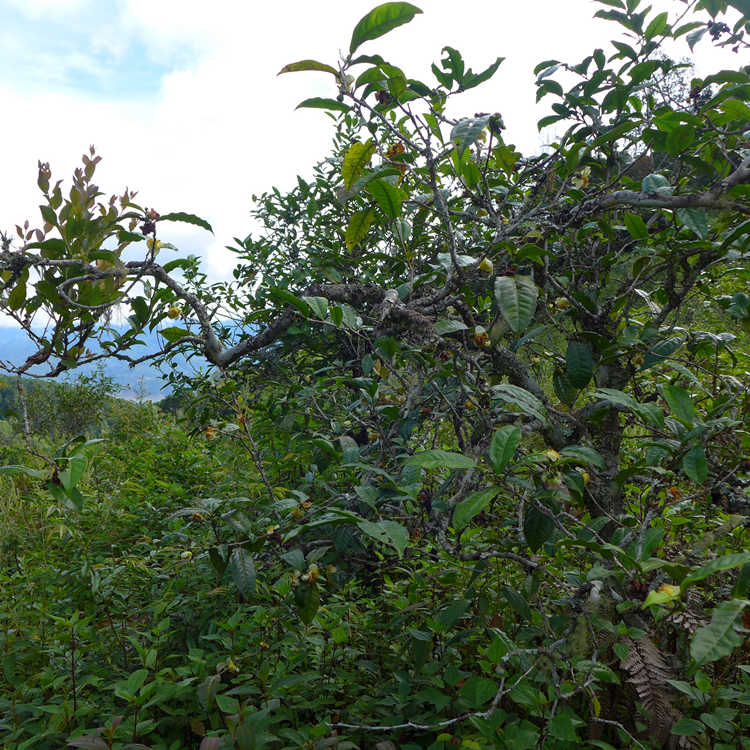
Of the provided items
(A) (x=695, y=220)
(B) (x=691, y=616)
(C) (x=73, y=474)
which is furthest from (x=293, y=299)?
(B) (x=691, y=616)

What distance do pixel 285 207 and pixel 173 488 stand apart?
1908 millimetres

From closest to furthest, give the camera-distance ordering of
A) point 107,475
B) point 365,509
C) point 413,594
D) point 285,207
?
point 365,509
point 413,594
point 285,207
point 107,475

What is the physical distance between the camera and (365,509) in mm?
1352

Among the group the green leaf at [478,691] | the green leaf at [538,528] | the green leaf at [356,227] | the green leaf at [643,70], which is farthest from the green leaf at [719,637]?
the green leaf at [643,70]

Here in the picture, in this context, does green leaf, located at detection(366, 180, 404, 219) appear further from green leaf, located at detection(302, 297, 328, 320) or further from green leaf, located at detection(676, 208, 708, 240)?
green leaf, located at detection(676, 208, 708, 240)

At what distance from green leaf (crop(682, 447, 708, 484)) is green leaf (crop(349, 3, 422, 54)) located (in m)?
1.01

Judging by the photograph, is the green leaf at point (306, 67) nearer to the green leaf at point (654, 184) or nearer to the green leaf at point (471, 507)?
the green leaf at point (654, 184)

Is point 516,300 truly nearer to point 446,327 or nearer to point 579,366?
point 446,327

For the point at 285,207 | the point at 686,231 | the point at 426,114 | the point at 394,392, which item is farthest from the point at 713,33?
the point at 285,207

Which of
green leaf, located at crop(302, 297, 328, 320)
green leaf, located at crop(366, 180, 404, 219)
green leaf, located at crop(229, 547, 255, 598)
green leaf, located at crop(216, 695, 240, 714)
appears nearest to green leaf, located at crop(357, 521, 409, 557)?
green leaf, located at crop(229, 547, 255, 598)

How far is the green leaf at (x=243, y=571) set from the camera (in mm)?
1135

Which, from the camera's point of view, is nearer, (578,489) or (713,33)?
(578,489)

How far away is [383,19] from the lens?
1034 mm

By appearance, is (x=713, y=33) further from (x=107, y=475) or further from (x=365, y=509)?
Result: (x=107, y=475)
